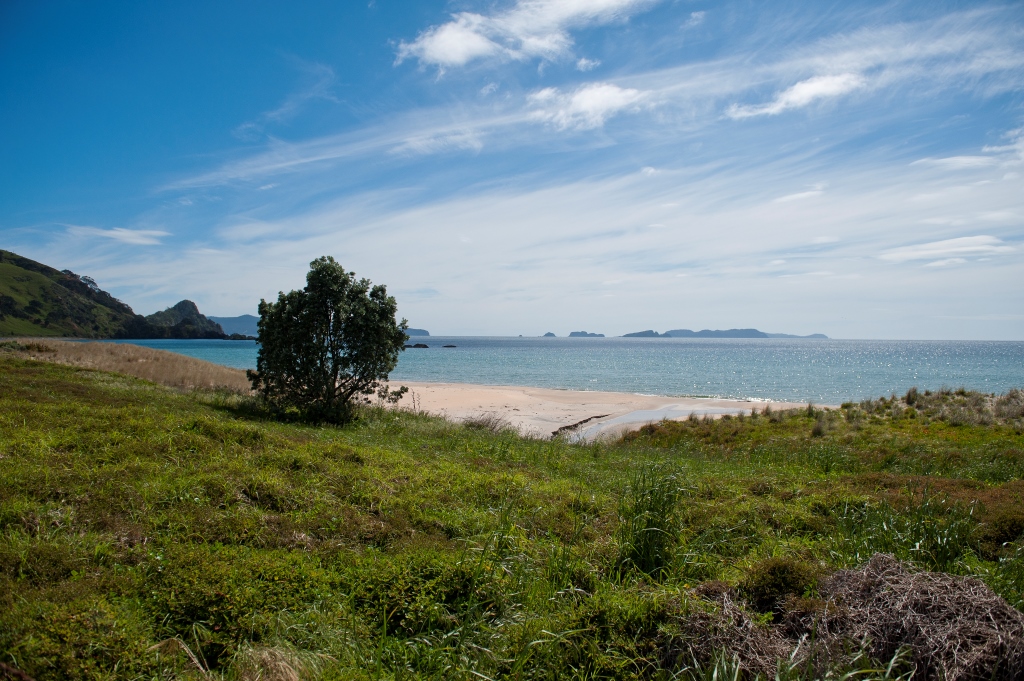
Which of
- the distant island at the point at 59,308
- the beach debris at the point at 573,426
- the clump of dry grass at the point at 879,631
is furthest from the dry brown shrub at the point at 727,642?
the distant island at the point at 59,308

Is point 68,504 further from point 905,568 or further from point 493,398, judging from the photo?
point 493,398

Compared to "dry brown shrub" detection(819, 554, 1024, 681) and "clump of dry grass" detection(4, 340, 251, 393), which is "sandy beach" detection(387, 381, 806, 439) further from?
"dry brown shrub" detection(819, 554, 1024, 681)

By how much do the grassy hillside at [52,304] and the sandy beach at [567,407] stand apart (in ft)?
325

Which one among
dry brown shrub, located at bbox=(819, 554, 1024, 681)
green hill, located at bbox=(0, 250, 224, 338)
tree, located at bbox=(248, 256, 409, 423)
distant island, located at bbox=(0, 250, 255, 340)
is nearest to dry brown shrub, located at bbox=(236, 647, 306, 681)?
dry brown shrub, located at bbox=(819, 554, 1024, 681)

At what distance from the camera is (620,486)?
9.45 m

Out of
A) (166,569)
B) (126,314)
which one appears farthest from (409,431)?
(126,314)

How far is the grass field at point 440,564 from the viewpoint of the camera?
12.5 feet

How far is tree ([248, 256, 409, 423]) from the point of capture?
54.4 feet

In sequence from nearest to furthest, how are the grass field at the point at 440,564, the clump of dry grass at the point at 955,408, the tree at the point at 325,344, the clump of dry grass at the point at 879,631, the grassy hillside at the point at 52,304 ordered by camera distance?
1. the clump of dry grass at the point at 879,631
2. the grass field at the point at 440,564
3. the tree at the point at 325,344
4. the clump of dry grass at the point at 955,408
5. the grassy hillside at the point at 52,304

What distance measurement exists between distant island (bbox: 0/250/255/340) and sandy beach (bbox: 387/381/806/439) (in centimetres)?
8787

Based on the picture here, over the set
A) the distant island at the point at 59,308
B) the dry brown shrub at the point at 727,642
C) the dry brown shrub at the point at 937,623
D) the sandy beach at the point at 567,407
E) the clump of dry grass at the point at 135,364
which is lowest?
the sandy beach at the point at 567,407

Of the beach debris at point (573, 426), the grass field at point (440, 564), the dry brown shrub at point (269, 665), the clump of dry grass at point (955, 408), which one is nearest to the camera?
the dry brown shrub at point (269, 665)

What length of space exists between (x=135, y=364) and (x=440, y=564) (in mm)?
24220

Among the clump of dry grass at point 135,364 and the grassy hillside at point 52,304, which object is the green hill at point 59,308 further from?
the clump of dry grass at point 135,364
